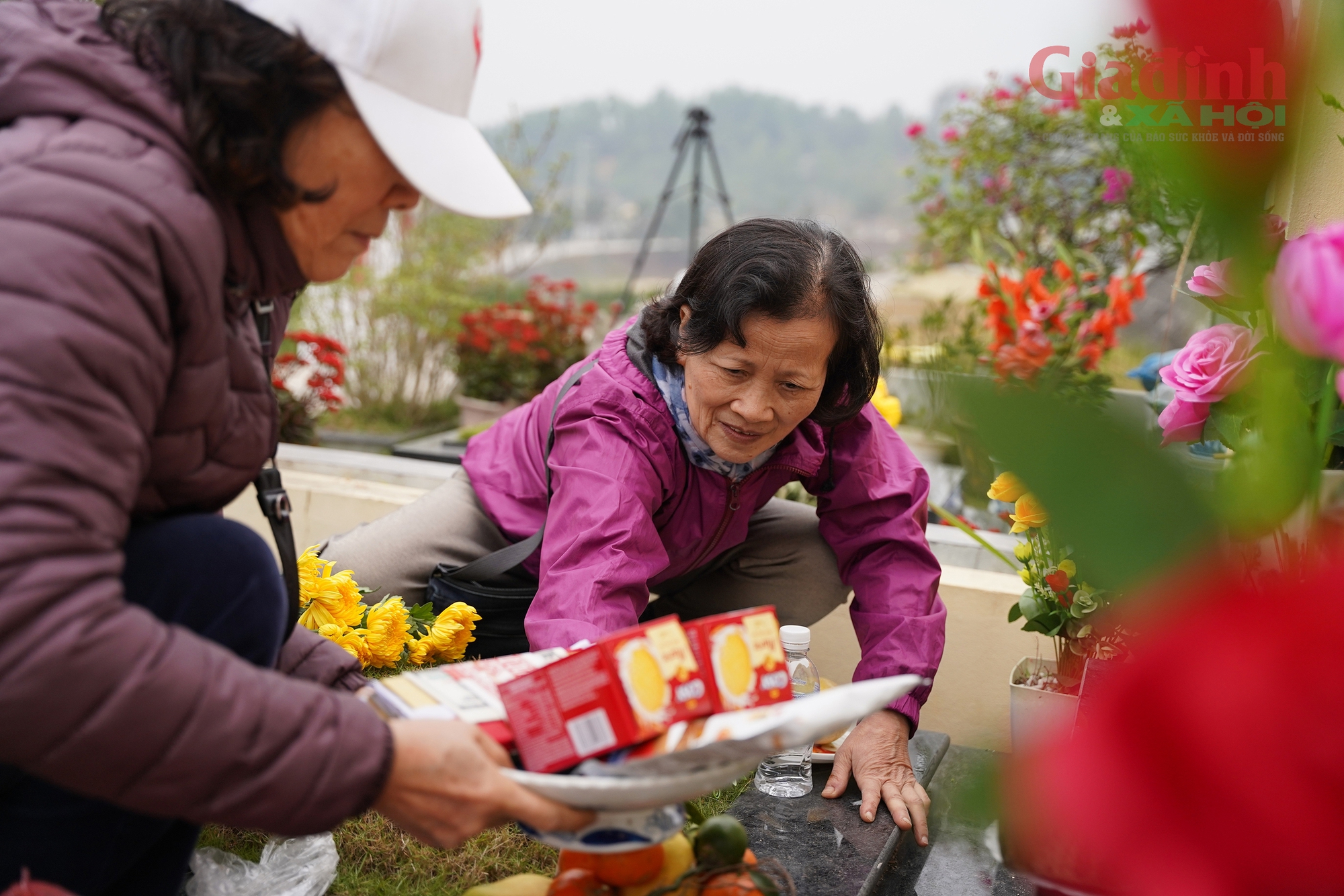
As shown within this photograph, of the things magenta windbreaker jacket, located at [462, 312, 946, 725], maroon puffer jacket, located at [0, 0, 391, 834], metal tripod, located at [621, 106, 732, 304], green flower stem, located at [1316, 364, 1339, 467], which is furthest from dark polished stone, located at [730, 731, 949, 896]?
metal tripod, located at [621, 106, 732, 304]

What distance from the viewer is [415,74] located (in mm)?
1206

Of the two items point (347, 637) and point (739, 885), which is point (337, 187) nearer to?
point (739, 885)

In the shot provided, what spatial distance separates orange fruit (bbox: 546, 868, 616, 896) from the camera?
53.1 inches

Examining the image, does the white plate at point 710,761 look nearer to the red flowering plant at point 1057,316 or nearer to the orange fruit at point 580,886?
the orange fruit at point 580,886

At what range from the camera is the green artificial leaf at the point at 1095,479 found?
0.52 m

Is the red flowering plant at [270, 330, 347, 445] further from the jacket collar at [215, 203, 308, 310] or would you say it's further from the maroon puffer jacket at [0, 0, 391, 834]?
the maroon puffer jacket at [0, 0, 391, 834]

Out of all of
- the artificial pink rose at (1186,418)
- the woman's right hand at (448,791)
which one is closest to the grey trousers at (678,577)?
the artificial pink rose at (1186,418)

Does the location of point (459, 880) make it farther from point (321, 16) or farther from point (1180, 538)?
point (1180, 538)

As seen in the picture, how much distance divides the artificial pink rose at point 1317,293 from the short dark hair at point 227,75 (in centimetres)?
95

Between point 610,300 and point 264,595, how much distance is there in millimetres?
6649

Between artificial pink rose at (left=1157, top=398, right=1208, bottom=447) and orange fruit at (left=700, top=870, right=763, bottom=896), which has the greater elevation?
artificial pink rose at (left=1157, top=398, right=1208, bottom=447)

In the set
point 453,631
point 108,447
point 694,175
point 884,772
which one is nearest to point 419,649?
point 453,631

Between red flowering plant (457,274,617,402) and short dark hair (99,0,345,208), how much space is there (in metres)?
4.20

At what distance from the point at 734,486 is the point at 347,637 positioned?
86cm
